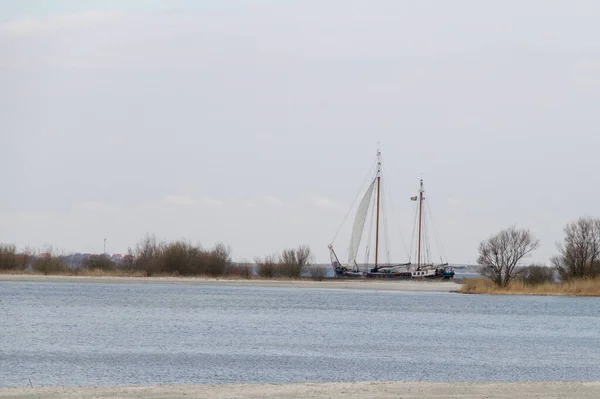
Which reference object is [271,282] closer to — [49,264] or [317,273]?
[317,273]

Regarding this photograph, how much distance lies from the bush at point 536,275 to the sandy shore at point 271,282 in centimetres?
1894

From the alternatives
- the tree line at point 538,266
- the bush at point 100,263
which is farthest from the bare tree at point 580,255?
the bush at point 100,263

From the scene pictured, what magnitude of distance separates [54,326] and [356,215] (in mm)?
87049

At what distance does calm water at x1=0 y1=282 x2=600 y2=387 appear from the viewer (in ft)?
95.6

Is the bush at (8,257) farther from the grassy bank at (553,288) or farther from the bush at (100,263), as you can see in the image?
the grassy bank at (553,288)

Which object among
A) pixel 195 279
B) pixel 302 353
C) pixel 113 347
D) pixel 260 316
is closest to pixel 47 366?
pixel 113 347

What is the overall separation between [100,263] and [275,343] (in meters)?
90.6

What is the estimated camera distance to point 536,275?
97750 mm

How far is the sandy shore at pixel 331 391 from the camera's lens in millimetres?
21078

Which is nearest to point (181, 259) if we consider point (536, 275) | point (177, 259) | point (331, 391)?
point (177, 259)

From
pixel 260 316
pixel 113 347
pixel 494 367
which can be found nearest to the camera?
pixel 494 367

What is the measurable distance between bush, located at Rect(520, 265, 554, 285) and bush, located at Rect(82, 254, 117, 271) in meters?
53.5

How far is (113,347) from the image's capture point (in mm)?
36156

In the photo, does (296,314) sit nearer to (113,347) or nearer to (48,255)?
(113,347)
